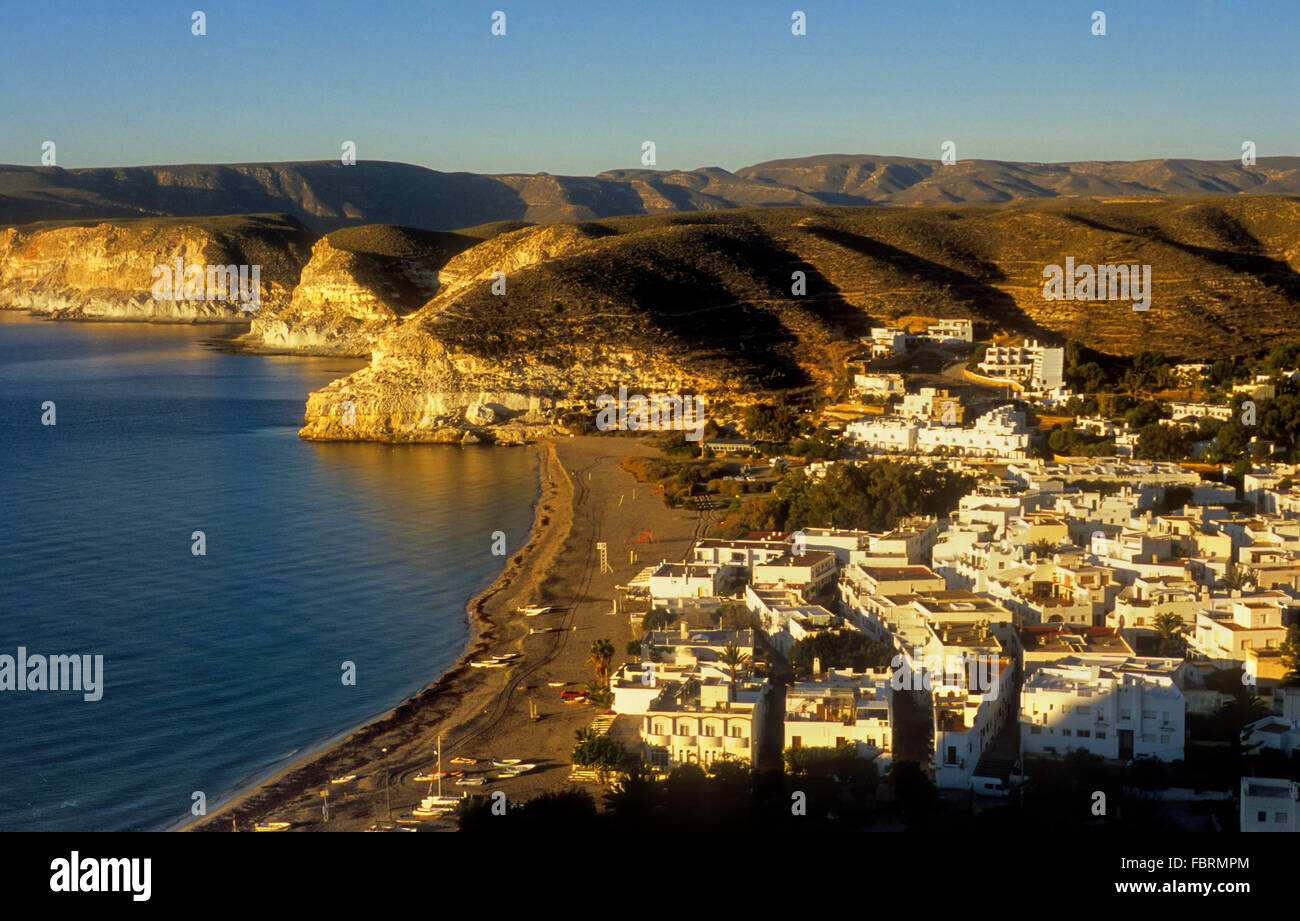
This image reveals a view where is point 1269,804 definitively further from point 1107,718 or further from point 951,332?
point 951,332

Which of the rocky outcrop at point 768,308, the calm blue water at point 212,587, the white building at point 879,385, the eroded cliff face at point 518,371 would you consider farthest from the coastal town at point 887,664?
the rocky outcrop at point 768,308

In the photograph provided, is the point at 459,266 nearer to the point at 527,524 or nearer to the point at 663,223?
the point at 663,223

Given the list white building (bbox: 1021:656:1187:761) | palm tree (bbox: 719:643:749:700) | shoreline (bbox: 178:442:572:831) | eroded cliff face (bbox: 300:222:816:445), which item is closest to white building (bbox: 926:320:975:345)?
eroded cliff face (bbox: 300:222:816:445)

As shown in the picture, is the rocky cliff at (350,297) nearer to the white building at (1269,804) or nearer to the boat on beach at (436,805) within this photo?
the boat on beach at (436,805)

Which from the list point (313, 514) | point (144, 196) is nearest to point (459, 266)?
point (313, 514)

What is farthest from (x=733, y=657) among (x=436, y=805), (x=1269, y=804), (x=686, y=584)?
(x=1269, y=804)

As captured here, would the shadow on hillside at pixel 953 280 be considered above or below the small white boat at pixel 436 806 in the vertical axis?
above

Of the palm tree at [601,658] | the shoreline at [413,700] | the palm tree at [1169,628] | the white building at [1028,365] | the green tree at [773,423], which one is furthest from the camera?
the white building at [1028,365]
